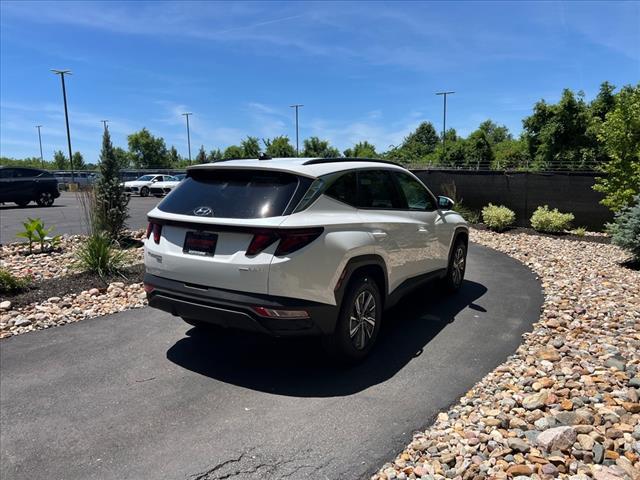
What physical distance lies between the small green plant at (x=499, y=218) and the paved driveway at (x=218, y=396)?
7.94 metres

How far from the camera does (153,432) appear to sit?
10.5 feet

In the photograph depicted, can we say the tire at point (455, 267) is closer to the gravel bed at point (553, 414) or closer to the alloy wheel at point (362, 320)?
the gravel bed at point (553, 414)

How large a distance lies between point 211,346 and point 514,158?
48.3m

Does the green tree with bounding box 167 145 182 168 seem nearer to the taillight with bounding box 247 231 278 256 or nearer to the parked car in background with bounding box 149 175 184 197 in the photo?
the parked car in background with bounding box 149 175 184 197

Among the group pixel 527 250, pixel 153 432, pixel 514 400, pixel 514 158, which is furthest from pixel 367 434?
pixel 514 158

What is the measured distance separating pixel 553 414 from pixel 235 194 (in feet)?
9.20

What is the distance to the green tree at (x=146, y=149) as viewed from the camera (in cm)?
7812

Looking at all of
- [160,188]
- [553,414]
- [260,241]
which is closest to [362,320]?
[260,241]

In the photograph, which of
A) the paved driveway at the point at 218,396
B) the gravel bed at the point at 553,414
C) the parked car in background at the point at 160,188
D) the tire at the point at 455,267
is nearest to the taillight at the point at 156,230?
the paved driveway at the point at 218,396

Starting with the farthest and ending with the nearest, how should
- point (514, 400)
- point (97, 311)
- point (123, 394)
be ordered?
1. point (97, 311)
2. point (123, 394)
3. point (514, 400)

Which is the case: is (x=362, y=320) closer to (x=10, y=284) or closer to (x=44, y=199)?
(x=10, y=284)

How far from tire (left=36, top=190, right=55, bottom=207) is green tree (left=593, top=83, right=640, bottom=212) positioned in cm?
2265

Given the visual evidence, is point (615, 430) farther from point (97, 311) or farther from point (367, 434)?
point (97, 311)

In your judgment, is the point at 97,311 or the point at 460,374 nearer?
the point at 460,374
